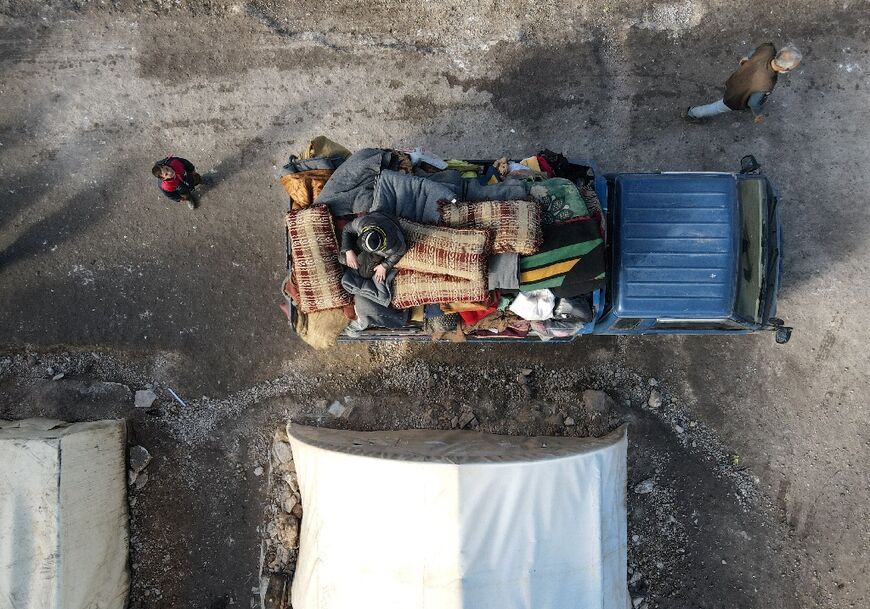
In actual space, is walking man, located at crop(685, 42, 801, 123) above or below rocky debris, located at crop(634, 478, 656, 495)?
above

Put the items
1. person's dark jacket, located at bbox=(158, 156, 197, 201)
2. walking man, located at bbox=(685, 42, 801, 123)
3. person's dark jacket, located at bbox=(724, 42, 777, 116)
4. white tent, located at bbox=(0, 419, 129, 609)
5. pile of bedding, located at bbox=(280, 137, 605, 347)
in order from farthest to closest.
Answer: person's dark jacket, located at bbox=(158, 156, 197, 201)
white tent, located at bbox=(0, 419, 129, 609)
person's dark jacket, located at bbox=(724, 42, 777, 116)
walking man, located at bbox=(685, 42, 801, 123)
pile of bedding, located at bbox=(280, 137, 605, 347)

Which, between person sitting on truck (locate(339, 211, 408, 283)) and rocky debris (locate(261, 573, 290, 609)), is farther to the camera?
rocky debris (locate(261, 573, 290, 609))

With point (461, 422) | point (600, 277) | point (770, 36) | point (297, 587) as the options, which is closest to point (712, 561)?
point (461, 422)

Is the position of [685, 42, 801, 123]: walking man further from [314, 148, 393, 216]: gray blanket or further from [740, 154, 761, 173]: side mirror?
[314, 148, 393, 216]: gray blanket

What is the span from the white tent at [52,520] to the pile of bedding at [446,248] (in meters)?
2.87

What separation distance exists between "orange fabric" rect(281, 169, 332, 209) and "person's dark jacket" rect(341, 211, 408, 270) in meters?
0.50

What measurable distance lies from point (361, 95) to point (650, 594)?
19.9 ft

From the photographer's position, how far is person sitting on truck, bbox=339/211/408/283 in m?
3.55

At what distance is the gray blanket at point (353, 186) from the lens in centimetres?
396

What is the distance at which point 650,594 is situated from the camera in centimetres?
533

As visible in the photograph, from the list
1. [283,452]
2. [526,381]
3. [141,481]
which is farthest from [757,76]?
[141,481]

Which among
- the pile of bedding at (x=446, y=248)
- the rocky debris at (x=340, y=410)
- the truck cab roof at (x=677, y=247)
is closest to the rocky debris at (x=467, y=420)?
the rocky debris at (x=340, y=410)

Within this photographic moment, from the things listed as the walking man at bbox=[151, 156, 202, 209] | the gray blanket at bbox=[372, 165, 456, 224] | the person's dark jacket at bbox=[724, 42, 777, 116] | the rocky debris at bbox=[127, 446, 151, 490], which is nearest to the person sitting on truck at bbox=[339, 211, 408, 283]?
the gray blanket at bbox=[372, 165, 456, 224]

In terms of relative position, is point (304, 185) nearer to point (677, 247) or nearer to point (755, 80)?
point (677, 247)
